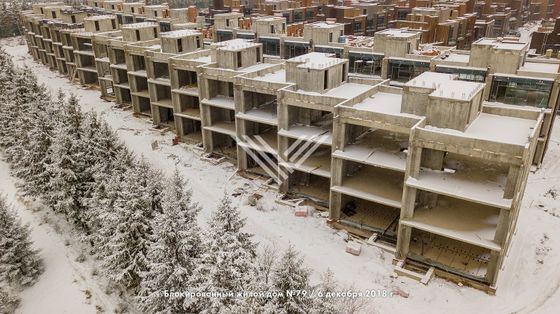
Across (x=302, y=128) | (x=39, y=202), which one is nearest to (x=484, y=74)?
(x=302, y=128)

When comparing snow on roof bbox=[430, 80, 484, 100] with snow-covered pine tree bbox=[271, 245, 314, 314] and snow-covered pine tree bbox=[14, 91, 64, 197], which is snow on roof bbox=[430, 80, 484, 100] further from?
snow-covered pine tree bbox=[14, 91, 64, 197]

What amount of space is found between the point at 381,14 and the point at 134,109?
64724mm

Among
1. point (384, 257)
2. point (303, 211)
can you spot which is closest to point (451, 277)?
point (384, 257)

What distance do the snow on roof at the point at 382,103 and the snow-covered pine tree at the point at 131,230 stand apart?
57.5 ft

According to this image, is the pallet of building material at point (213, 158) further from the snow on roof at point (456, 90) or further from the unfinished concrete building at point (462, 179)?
the snow on roof at point (456, 90)

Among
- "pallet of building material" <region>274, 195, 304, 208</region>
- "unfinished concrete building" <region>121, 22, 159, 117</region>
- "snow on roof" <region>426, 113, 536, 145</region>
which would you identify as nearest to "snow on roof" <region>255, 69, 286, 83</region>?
"pallet of building material" <region>274, 195, 304, 208</region>

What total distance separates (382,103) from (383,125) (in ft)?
16.2

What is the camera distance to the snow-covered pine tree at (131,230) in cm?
2561

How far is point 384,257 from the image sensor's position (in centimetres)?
3069

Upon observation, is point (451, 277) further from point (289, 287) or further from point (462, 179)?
point (289, 287)

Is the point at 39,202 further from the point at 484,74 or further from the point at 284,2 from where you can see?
the point at 284,2

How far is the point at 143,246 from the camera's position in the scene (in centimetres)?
2630

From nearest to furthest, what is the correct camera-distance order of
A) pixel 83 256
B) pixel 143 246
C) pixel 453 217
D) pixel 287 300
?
pixel 287 300 → pixel 143 246 → pixel 453 217 → pixel 83 256

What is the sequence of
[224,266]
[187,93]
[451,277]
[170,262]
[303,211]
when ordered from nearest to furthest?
[224,266], [170,262], [451,277], [303,211], [187,93]
